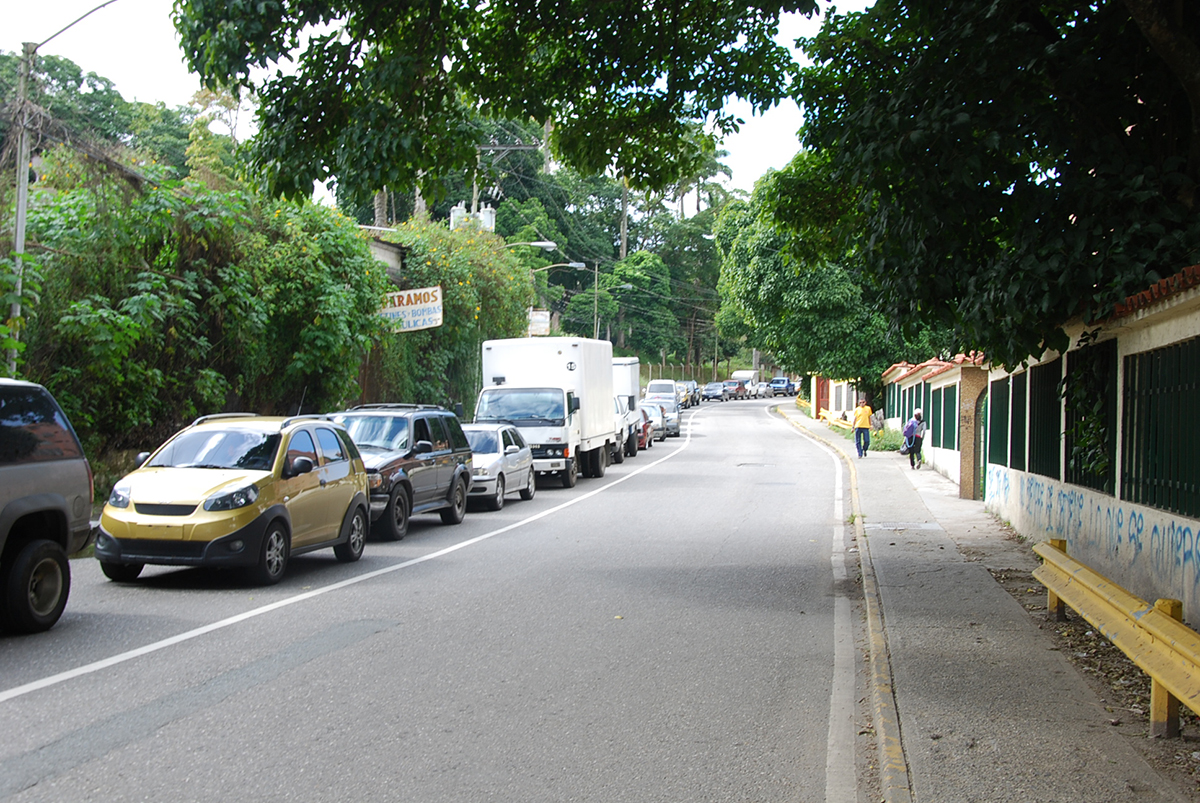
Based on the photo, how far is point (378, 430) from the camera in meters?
15.1

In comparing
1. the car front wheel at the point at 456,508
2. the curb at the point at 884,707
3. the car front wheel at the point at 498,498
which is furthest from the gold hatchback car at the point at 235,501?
the car front wheel at the point at 498,498

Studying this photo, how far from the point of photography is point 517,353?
24.4 m

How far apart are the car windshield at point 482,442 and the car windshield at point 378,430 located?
372cm

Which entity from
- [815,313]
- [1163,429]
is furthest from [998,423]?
[815,313]

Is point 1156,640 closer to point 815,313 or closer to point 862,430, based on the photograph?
point 862,430

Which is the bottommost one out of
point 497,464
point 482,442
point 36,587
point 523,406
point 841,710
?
point 841,710

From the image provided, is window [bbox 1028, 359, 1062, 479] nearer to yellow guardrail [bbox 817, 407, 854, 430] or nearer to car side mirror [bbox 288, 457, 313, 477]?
car side mirror [bbox 288, 457, 313, 477]

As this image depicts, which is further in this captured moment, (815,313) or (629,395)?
(815,313)

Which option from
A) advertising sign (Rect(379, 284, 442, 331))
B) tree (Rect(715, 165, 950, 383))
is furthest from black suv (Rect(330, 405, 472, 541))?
tree (Rect(715, 165, 950, 383))

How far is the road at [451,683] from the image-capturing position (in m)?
5.09

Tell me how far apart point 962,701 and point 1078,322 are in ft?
19.6

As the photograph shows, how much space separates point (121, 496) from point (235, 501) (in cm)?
109

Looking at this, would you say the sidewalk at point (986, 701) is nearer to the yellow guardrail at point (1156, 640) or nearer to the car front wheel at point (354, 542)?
the yellow guardrail at point (1156, 640)

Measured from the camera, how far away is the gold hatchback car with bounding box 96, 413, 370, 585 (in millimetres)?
9727
